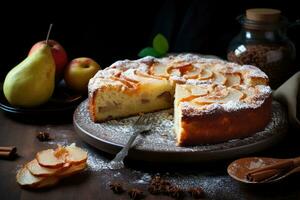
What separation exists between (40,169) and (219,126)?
61cm

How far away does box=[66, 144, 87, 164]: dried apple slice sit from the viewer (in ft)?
5.81

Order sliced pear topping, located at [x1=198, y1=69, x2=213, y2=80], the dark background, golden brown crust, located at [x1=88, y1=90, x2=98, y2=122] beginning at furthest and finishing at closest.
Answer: the dark background < sliced pear topping, located at [x1=198, y1=69, x2=213, y2=80] < golden brown crust, located at [x1=88, y1=90, x2=98, y2=122]

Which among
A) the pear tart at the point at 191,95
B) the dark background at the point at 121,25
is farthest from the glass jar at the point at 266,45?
the dark background at the point at 121,25

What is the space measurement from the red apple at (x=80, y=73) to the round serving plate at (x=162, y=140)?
12.6 inches

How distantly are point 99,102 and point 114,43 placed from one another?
126 cm

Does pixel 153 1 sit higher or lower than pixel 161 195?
higher

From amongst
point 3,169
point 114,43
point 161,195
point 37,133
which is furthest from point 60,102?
point 114,43

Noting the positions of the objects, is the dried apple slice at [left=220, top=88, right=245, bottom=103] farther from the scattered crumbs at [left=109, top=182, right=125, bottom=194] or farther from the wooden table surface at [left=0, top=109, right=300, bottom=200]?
the scattered crumbs at [left=109, top=182, right=125, bottom=194]

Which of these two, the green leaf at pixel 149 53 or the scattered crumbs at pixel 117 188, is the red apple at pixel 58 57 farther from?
the scattered crumbs at pixel 117 188

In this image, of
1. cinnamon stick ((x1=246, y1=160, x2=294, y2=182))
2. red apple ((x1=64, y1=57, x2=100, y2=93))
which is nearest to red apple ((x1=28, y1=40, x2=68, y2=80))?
red apple ((x1=64, y1=57, x2=100, y2=93))

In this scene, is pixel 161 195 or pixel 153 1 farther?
pixel 153 1

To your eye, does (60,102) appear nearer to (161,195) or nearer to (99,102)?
(99,102)

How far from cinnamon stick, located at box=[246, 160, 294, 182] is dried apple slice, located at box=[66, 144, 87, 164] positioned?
523 mm

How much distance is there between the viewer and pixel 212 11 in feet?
10.4
